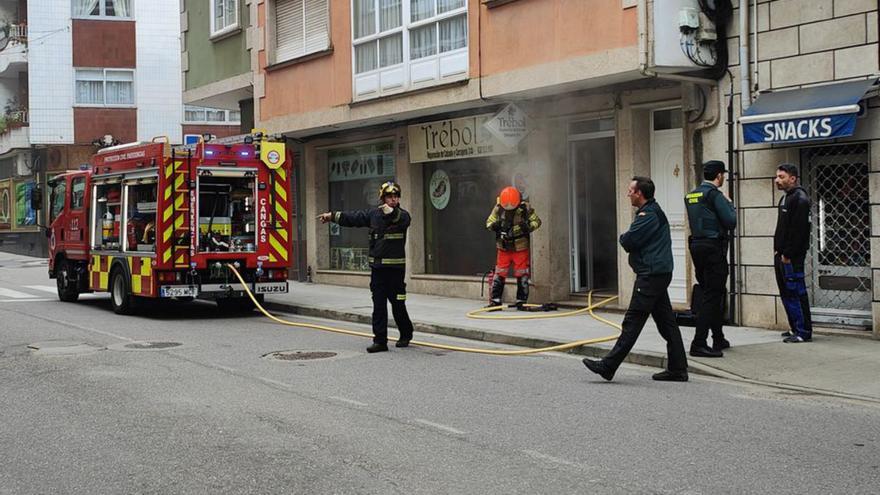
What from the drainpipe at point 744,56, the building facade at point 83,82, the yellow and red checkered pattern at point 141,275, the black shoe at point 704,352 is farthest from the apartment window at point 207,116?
the black shoe at point 704,352

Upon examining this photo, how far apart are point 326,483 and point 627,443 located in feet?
6.67

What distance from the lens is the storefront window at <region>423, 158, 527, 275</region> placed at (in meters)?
16.0

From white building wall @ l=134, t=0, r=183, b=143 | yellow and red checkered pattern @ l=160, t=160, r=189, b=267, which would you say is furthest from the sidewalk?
white building wall @ l=134, t=0, r=183, b=143

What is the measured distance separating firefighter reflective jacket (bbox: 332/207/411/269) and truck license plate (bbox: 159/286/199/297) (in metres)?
4.47

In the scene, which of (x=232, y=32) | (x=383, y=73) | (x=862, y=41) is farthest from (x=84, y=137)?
(x=862, y=41)

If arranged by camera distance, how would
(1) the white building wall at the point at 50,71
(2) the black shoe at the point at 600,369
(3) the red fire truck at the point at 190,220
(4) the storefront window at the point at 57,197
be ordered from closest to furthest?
(2) the black shoe at the point at 600,369, (3) the red fire truck at the point at 190,220, (4) the storefront window at the point at 57,197, (1) the white building wall at the point at 50,71

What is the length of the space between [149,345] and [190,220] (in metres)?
3.24

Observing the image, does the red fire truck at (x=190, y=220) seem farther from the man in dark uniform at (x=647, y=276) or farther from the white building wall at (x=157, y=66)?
the white building wall at (x=157, y=66)

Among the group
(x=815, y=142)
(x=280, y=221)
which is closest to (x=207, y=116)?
(x=280, y=221)

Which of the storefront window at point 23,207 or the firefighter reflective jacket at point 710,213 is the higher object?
the storefront window at point 23,207

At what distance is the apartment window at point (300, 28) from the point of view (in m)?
18.5

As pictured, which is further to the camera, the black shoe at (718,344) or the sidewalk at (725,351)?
the black shoe at (718,344)

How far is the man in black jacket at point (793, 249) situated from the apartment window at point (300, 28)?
10581mm

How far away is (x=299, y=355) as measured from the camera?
403 inches
